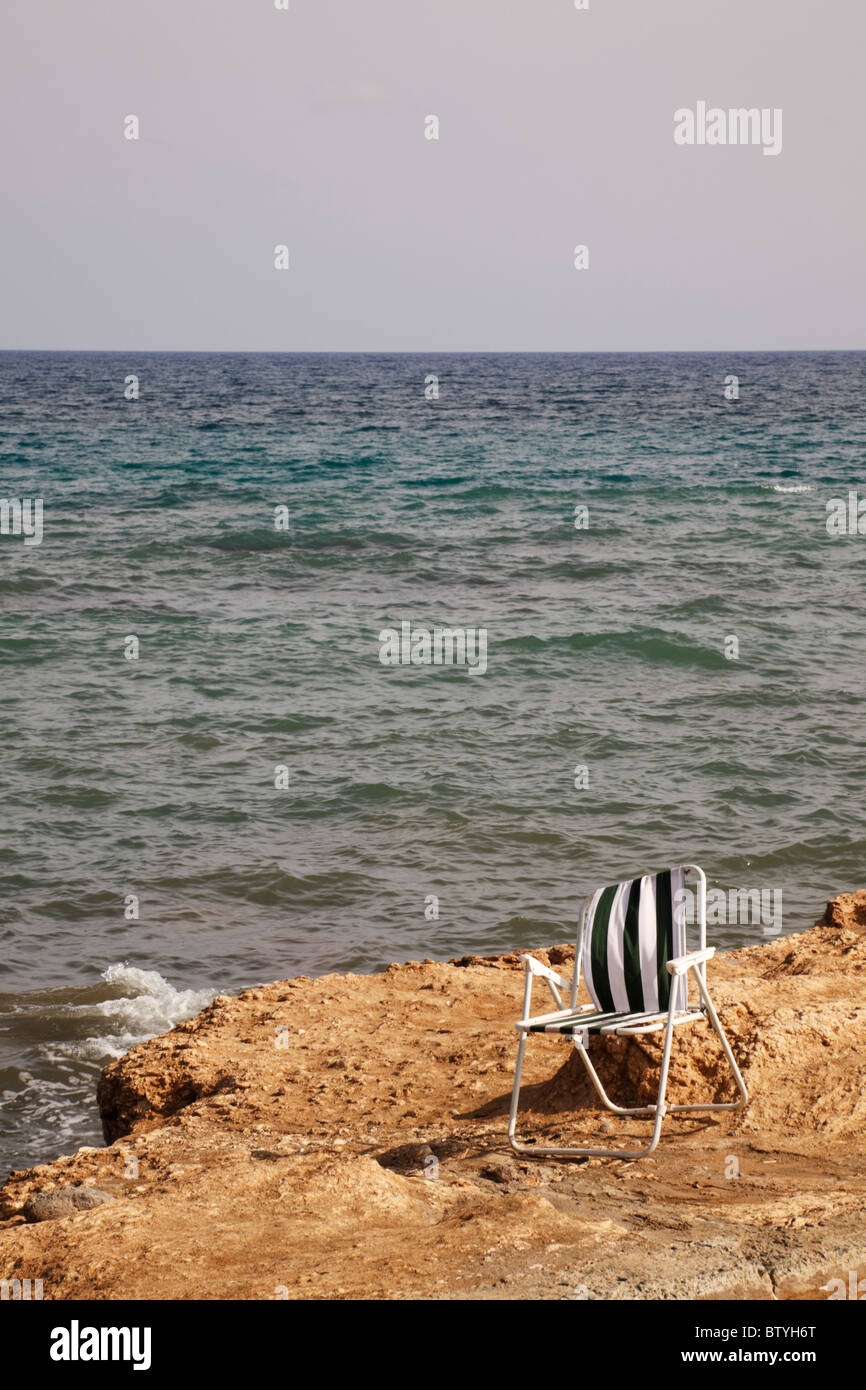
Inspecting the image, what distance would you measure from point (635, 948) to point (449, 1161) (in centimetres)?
104

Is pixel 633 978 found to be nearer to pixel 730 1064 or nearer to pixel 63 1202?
pixel 730 1064

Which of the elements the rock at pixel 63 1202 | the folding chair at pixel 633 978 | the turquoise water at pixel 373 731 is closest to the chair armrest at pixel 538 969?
the folding chair at pixel 633 978

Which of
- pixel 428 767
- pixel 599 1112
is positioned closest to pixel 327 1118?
pixel 599 1112

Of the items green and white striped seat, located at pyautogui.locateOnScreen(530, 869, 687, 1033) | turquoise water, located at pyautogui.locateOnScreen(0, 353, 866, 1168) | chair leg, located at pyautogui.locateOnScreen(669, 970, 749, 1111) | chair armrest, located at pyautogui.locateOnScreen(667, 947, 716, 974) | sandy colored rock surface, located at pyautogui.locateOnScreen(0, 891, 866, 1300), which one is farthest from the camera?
turquoise water, located at pyautogui.locateOnScreen(0, 353, 866, 1168)

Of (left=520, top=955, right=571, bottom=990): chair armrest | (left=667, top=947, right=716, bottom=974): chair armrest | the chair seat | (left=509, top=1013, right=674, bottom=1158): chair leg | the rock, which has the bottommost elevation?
the rock

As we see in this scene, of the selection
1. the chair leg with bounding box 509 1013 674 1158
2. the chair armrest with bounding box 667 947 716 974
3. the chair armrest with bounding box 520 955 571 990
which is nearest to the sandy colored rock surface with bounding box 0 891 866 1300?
the chair leg with bounding box 509 1013 674 1158

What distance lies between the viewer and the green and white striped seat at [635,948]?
188 inches

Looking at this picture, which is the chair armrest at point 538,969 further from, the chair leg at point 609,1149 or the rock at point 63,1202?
the rock at point 63,1202

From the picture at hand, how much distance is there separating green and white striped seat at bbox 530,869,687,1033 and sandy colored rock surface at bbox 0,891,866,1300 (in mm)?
191

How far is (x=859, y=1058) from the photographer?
15.8 ft

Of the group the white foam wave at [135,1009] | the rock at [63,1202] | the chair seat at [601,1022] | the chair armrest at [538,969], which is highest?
the chair armrest at [538,969]

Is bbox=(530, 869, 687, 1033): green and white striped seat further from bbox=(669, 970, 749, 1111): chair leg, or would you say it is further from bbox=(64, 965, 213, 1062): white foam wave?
bbox=(64, 965, 213, 1062): white foam wave

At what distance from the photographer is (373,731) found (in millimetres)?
11836

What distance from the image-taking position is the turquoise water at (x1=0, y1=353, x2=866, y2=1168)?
8.13 meters
